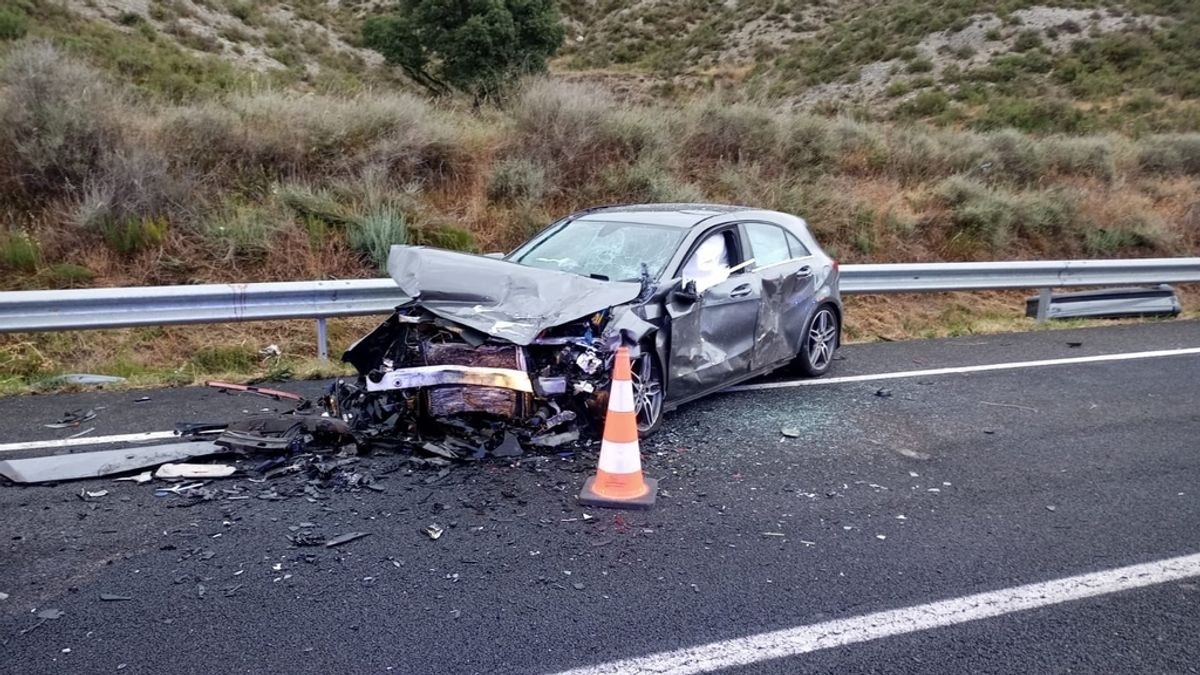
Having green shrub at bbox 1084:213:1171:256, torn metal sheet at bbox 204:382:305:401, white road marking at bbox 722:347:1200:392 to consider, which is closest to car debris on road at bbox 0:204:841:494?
torn metal sheet at bbox 204:382:305:401

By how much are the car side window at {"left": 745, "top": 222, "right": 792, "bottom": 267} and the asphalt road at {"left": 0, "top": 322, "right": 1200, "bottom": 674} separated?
4.53 ft

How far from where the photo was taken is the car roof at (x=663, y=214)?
6440 millimetres

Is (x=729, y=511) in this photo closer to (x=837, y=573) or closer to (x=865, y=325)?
(x=837, y=573)

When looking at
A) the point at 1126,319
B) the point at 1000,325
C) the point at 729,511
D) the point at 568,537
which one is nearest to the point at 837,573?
the point at 729,511

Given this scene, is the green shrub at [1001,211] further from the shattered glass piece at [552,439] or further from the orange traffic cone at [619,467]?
the orange traffic cone at [619,467]

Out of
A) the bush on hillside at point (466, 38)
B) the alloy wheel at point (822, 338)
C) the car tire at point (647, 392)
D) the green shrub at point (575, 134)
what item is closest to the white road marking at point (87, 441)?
the car tire at point (647, 392)

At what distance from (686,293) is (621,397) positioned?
4.06 ft

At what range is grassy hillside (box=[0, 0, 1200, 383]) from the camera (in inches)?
374

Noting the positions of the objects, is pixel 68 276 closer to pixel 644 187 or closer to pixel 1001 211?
pixel 644 187

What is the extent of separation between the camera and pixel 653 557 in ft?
13.0

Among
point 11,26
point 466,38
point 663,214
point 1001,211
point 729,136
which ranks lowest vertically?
point 1001,211

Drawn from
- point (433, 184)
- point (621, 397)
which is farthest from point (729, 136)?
point (621, 397)

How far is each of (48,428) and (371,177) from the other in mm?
5678

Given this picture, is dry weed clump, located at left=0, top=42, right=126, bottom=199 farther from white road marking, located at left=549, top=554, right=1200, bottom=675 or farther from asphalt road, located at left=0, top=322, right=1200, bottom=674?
white road marking, located at left=549, top=554, right=1200, bottom=675
